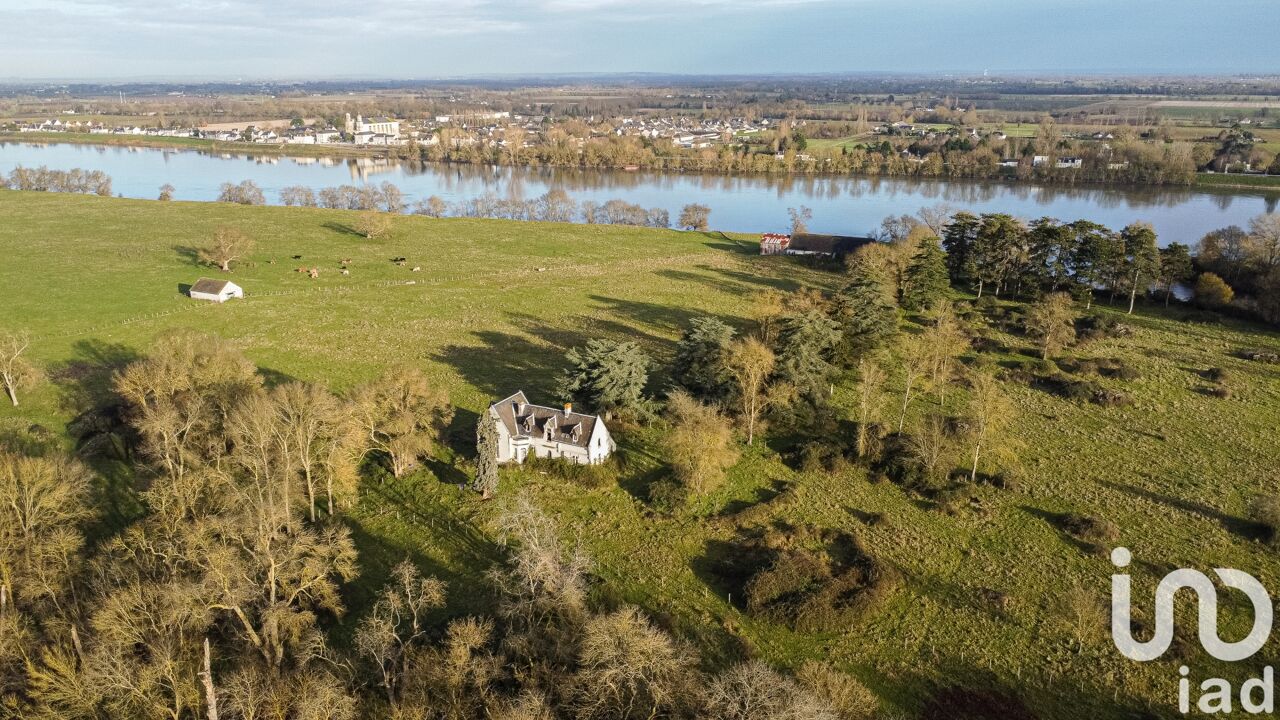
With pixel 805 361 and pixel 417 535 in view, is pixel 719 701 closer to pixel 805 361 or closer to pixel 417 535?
pixel 417 535

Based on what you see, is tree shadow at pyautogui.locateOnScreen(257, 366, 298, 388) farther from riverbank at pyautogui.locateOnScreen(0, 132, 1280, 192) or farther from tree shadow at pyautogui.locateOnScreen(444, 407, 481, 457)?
riverbank at pyautogui.locateOnScreen(0, 132, 1280, 192)

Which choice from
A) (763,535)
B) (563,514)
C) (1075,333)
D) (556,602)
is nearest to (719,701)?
(556,602)

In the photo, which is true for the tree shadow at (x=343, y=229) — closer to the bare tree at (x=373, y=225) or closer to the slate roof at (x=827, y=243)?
the bare tree at (x=373, y=225)

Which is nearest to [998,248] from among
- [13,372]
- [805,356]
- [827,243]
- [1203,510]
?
[827,243]

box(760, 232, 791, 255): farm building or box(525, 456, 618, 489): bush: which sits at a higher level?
box(760, 232, 791, 255): farm building

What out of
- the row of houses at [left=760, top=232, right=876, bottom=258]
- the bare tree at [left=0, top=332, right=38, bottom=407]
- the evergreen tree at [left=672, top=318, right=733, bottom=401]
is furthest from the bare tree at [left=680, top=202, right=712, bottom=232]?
the bare tree at [left=0, top=332, right=38, bottom=407]
